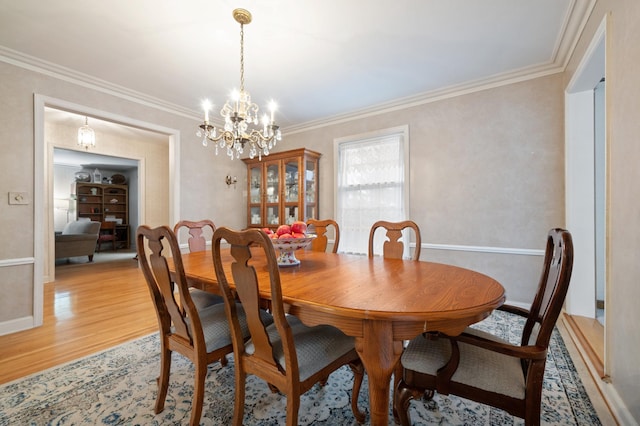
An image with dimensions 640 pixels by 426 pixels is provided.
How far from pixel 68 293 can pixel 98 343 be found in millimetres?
2020

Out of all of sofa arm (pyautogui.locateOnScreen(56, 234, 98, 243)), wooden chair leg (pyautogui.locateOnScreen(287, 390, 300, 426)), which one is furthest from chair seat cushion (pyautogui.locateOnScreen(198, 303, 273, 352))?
sofa arm (pyautogui.locateOnScreen(56, 234, 98, 243))

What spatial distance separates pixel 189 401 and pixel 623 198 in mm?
2527

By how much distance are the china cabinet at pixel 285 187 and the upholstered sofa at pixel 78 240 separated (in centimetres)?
412

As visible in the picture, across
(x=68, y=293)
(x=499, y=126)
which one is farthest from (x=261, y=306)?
(x=68, y=293)

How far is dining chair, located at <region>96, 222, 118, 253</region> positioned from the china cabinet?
20.1 ft

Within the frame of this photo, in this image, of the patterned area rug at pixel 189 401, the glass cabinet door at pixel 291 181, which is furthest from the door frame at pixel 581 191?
the glass cabinet door at pixel 291 181

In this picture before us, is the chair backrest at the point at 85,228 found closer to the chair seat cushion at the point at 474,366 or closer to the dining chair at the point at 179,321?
the dining chair at the point at 179,321

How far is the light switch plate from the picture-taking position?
8.02 feet

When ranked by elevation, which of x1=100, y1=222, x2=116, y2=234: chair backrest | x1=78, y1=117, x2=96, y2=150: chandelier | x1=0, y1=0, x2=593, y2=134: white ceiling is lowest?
x1=100, y1=222, x2=116, y2=234: chair backrest

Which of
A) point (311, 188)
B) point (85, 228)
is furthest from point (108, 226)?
point (311, 188)

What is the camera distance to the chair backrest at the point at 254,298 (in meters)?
1.00

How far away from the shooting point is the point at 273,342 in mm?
1252

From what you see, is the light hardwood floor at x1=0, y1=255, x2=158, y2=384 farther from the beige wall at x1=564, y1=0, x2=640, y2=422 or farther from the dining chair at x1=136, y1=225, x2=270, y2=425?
the beige wall at x1=564, y1=0, x2=640, y2=422

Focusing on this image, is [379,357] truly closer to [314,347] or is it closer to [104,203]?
[314,347]
